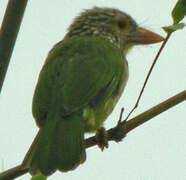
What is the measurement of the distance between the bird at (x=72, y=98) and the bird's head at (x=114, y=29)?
15 centimetres

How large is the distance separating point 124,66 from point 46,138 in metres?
1.06

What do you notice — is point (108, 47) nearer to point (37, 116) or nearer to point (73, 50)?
point (73, 50)

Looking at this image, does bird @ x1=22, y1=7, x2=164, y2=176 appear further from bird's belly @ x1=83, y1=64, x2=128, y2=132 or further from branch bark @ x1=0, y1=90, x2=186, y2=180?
branch bark @ x1=0, y1=90, x2=186, y2=180

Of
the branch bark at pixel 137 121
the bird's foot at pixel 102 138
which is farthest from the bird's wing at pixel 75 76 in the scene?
the branch bark at pixel 137 121

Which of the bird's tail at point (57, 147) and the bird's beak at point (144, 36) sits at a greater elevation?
the bird's beak at point (144, 36)

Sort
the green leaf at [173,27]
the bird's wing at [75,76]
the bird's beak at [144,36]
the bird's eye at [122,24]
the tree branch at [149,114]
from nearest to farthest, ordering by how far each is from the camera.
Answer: the green leaf at [173,27] → the tree branch at [149,114] → the bird's wing at [75,76] → the bird's beak at [144,36] → the bird's eye at [122,24]

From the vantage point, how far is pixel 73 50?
3197mm

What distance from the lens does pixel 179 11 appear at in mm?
1952

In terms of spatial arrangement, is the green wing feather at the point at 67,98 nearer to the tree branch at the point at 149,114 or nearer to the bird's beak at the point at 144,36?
the tree branch at the point at 149,114

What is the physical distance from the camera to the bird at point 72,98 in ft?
7.64

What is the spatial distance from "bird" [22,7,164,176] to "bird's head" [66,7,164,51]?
15cm

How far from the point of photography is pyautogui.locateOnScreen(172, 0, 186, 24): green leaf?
193 centimetres

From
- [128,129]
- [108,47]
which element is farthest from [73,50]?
[128,129]

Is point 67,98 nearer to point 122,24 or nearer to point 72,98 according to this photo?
point 72,98
